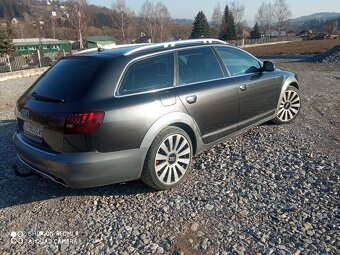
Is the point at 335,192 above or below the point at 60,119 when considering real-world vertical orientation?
below

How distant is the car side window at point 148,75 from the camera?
3.32 m

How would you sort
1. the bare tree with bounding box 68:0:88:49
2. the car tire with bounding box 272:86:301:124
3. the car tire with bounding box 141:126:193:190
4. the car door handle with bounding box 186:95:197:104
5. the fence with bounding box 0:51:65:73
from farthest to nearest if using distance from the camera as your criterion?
1. the bare tree with bounding box 68:0:88:49
2. the fence with bounding box 0:51:65:73
3. the car tire with bounding box 272:86:301:124
4. the car door handle with bounding box 186:95:197:104
5. the car tire with bounding box 141:126:193:190

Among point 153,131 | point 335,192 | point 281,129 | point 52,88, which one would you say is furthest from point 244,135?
point 52,88

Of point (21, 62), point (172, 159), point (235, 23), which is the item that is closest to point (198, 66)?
point (172, 159)

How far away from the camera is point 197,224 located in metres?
3.01

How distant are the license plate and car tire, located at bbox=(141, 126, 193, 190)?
1.18 meters

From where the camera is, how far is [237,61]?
4680 millimetres

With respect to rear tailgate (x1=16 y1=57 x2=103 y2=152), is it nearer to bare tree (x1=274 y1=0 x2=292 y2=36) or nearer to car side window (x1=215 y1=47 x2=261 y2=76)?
car side window (x1=215 y1=47 x2=261 y2=76)

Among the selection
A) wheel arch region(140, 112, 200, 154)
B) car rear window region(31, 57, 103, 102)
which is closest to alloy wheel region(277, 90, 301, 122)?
wheel arch region(140, 112, 200, 154)

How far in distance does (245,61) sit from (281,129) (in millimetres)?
1502

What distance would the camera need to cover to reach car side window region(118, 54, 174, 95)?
10.9 ft

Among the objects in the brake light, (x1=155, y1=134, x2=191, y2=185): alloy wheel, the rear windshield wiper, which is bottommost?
(x1=155, y1=134, x2=191, y2=185): alloy wheel

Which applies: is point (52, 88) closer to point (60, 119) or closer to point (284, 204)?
point (60, 119)

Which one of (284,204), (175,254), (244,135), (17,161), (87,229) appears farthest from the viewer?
(244,135)
